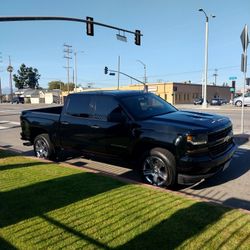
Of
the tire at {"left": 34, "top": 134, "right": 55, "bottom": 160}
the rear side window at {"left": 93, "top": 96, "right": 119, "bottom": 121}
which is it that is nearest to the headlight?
the rear side window at {"left": 93, "top": 96, "right": 119, "bottom": 121}

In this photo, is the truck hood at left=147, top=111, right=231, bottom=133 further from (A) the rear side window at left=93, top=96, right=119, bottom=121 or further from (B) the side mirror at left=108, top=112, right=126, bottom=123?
(A) the rear side window at left=93, top=96, right=119, bottom=121

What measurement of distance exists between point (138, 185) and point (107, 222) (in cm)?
163

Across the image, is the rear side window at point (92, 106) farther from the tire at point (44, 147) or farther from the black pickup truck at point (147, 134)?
the tire at point (44, 147)

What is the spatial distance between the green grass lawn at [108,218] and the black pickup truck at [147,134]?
57 centimetres

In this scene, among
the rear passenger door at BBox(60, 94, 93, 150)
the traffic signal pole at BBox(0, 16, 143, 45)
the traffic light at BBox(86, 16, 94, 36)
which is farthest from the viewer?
the traffic light at BBox(86, 16, 94, 36)

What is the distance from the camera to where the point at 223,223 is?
393 cm

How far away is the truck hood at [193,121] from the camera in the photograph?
5395 millimetres

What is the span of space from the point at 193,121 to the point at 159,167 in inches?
39.9

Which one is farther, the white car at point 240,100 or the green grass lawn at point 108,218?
the white car at point 240,100

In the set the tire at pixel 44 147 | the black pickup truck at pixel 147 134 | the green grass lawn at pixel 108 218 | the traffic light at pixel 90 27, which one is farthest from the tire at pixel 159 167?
the traffic light at pixel 90 27

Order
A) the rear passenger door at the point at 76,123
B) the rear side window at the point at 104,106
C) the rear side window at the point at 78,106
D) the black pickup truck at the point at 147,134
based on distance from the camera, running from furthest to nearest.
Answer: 1. the rear side window at the point at 78,106
2. the rear passenger door at the point at 76,123
3. the rear side window at the point at 104,106
4. the black pickup truck at the point at 147,134

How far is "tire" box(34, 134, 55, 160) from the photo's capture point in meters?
8.16

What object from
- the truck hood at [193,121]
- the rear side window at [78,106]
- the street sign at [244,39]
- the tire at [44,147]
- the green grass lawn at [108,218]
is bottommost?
the green grass lawn at [108,218]

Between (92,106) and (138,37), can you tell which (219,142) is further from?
(138,37)
